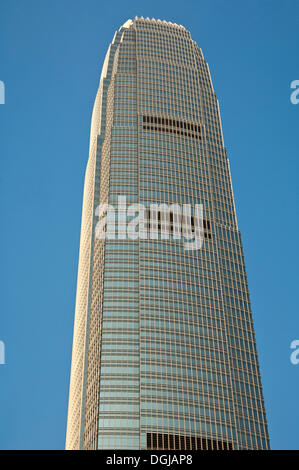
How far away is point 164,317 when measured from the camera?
525ft

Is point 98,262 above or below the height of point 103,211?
below

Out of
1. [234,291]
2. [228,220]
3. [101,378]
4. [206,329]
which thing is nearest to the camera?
[101,378]

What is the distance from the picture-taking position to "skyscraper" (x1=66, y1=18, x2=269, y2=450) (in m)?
147

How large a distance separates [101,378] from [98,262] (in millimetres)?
37214

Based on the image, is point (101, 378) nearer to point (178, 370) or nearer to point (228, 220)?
point (178, 370)

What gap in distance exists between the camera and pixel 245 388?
160000 mm

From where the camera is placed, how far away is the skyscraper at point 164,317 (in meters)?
147

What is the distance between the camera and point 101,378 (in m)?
151

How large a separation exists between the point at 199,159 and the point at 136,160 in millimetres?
18521

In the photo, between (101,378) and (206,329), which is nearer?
Result: (101,378)
